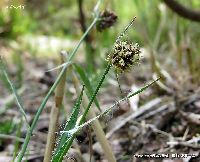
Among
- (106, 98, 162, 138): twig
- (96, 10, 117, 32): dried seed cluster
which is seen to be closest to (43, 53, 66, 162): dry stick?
(96, 10, 117, 32): dried seed cluster

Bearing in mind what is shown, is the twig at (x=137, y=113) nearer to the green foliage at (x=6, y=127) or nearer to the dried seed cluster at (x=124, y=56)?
the green foliage at (x=6, y=127)

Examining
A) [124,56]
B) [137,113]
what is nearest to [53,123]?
[124,56]

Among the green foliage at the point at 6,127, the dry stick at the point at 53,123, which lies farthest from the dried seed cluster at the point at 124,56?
the green foliage at the point at 6,127

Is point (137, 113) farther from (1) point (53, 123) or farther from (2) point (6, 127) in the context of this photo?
(1) point (53, 123)

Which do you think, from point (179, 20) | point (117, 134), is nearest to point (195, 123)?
point (117, 134)

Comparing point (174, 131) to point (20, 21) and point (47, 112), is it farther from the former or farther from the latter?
point (20, 21)
